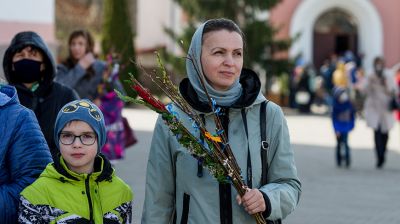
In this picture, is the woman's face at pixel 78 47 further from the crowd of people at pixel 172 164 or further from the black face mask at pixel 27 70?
the crowd of people at pixel 172 164

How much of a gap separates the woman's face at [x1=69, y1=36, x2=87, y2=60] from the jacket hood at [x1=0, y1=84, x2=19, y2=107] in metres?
5.40

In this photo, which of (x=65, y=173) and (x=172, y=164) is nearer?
(x=65, y=173)

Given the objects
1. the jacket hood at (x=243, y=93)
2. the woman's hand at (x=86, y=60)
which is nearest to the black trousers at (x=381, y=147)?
the woman's hand at (x=86, y=60)

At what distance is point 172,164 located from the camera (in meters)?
4.17

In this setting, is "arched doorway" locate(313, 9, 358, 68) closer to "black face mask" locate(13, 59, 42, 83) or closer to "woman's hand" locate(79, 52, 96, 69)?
"woman's hand" locate(79, 52, 96, 69)

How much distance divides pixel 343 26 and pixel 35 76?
35.5m

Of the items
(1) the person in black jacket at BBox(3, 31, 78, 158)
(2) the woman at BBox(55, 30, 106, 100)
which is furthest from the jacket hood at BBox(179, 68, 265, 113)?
(2) the woman at BBox(55, 30, 106, 100)

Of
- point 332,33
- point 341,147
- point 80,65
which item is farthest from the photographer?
point 332,33

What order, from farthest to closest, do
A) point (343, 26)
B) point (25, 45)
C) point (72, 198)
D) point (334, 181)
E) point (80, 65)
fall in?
point (343, 26), point (334, 181), point (80, 65), point (25, 45), point (72, 198)

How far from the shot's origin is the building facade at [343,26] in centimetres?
3797

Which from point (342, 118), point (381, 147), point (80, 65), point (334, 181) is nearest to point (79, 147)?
point (80, 65)

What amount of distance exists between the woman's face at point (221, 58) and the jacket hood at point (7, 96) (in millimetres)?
788

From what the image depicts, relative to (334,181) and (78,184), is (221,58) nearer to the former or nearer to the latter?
(78,184)

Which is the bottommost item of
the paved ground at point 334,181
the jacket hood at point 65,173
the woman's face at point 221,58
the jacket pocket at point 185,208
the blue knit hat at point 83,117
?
the paved ground at point 334,181
